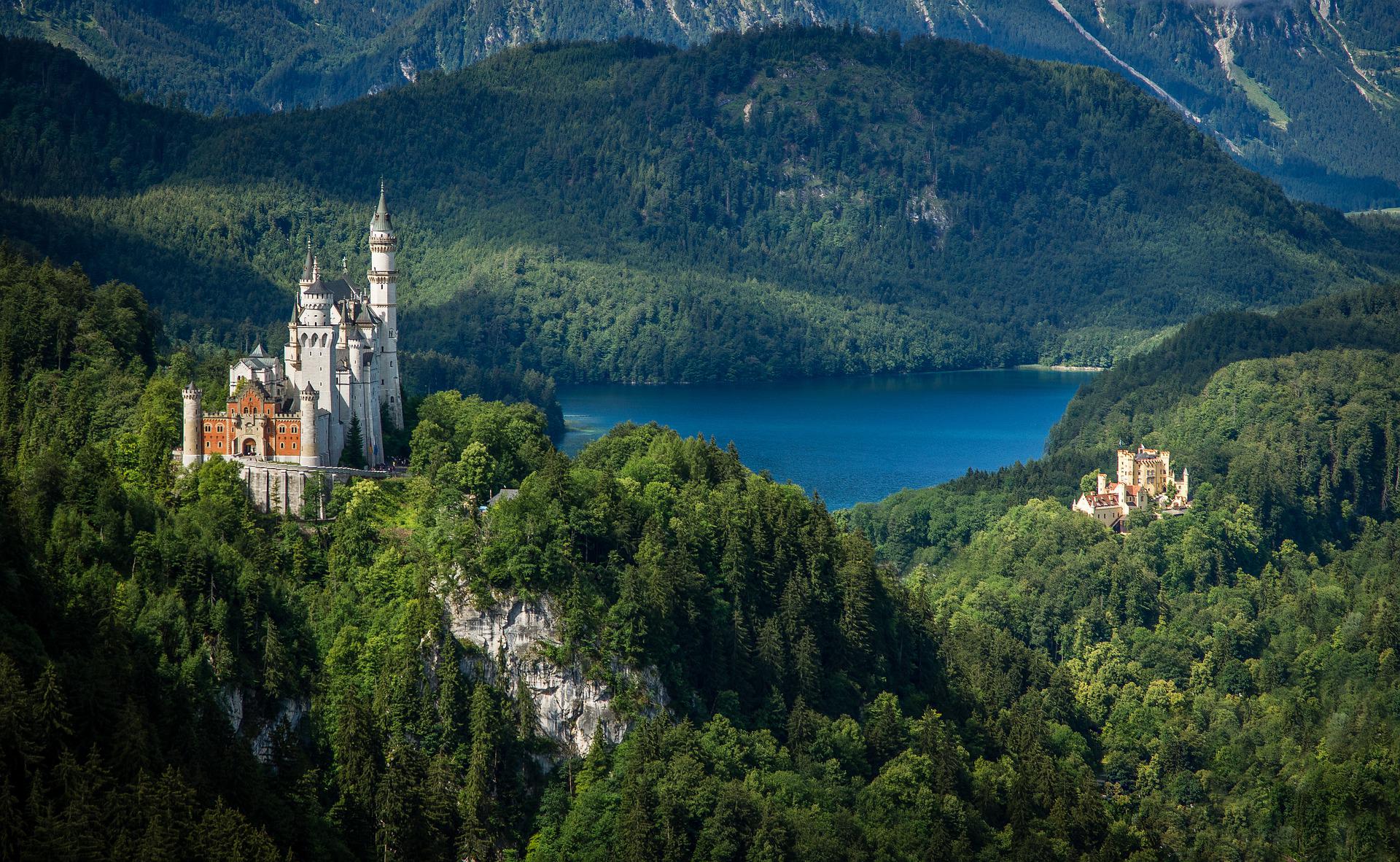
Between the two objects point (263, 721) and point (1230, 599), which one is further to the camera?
point (1230, 599)

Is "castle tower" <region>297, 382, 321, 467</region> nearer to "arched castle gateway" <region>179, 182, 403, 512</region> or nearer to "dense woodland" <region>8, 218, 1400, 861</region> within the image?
"arched castle gateway" <region>179, 182, 403, 512</region>

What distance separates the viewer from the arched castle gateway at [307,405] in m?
77.9

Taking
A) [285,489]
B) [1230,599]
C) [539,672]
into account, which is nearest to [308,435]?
[285,489]

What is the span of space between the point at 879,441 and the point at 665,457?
297 feet

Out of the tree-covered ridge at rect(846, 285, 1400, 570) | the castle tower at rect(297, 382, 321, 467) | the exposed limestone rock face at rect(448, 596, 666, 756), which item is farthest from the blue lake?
the exposed limestone rock face at rect(448, 596, 666, 756)

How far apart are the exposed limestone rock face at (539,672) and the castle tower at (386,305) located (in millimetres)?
14984

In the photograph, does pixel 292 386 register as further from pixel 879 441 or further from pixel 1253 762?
pixel 879 441

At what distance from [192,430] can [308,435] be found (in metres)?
4.52

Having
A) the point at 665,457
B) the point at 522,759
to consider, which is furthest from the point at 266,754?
the point at 665,457

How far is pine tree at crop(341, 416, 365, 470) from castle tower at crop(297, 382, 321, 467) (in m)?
2.22

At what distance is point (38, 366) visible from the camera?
8888 cm

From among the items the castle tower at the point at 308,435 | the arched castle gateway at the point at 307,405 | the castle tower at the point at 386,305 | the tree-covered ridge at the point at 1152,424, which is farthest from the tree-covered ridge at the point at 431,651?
the tree-covered ridge at the point at 1152,424

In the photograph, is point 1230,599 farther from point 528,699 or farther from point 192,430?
point 192,430

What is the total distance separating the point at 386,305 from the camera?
287ft
